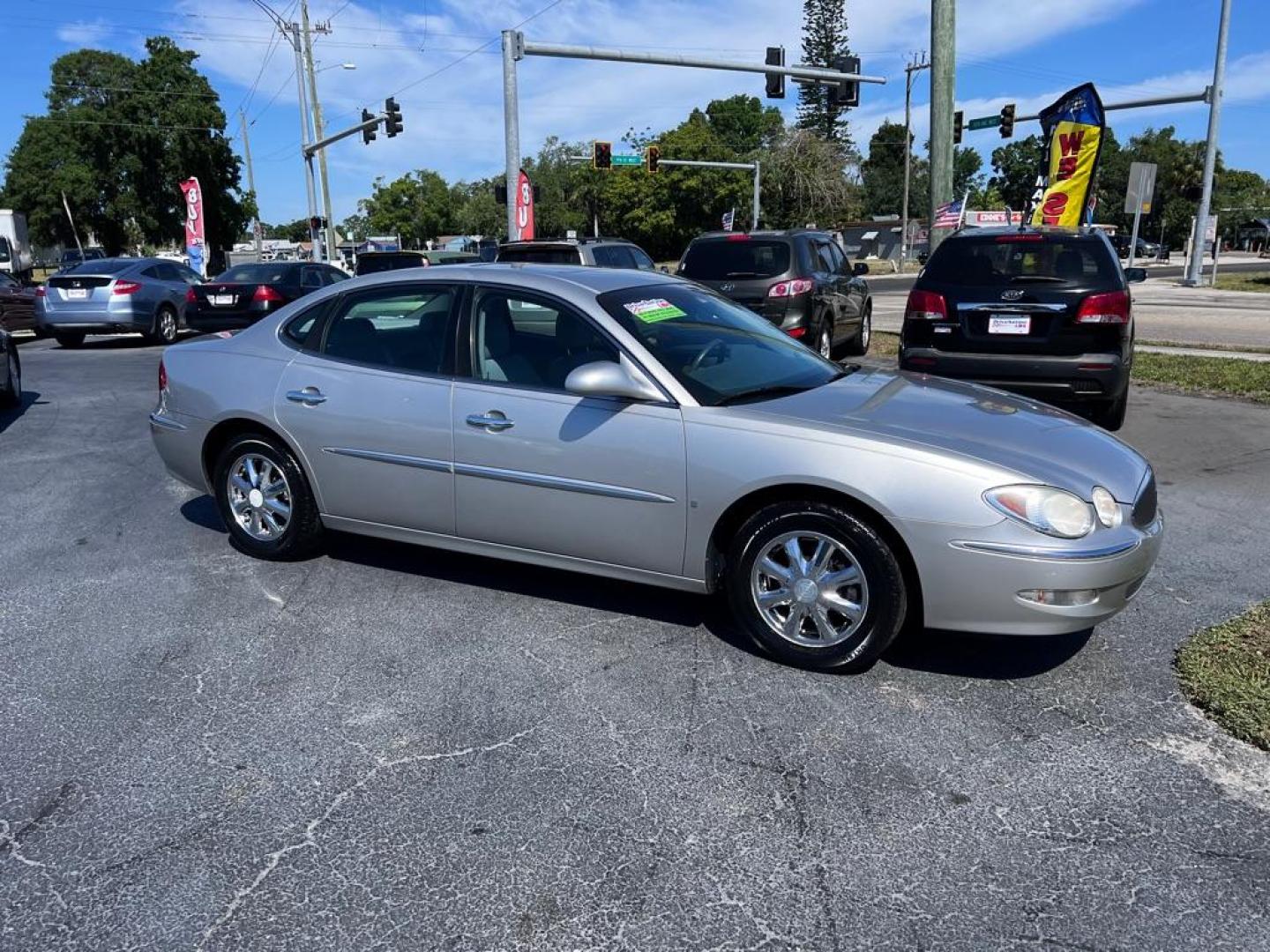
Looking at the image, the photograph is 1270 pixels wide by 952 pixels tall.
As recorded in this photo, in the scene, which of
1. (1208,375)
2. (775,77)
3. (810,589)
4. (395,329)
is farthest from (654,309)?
(775,77)

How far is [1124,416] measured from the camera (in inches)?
355

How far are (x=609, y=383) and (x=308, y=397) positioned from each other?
1775 millimetres

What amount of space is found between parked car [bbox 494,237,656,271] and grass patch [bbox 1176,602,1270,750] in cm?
846

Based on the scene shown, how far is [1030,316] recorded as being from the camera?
306 inches

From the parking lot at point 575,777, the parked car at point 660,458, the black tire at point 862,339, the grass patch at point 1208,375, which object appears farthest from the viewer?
the black tire at point 862,339

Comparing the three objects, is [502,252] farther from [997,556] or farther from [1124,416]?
[997,556]

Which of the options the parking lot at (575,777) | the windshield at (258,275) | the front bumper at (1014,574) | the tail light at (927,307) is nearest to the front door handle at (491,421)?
the parking lot at (575,777)

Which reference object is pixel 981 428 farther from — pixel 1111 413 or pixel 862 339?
pixel 862 339

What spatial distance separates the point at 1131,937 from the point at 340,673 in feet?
Result: 9.44

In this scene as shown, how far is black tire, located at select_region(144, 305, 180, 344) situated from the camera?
56.0 ft

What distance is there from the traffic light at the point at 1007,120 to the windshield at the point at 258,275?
2020cm

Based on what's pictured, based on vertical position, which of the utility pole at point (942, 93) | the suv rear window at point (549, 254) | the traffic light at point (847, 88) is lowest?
the suv rear window at point (549, 254)

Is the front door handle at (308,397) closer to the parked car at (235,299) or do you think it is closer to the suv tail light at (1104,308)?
the suv tail light at (1104,308)

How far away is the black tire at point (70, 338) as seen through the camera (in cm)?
1669
